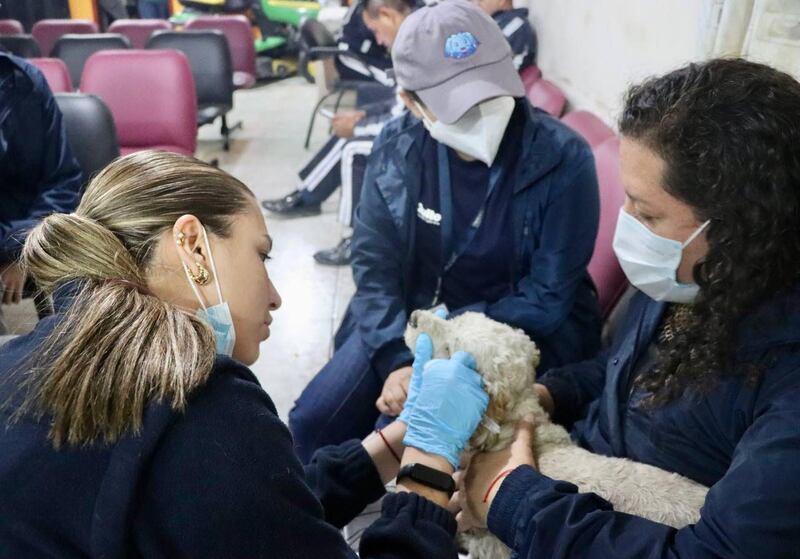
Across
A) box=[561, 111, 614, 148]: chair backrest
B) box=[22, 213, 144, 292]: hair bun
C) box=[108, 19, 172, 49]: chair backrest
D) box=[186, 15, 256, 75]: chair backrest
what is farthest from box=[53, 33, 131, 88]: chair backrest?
box=[22, 213, 144, 292]: hair bun

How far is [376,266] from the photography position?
178cm

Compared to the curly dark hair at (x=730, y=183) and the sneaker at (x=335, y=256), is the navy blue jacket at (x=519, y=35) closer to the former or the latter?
the sneaker at (x=335, y=256)

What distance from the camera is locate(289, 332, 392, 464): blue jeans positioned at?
5.49 ft

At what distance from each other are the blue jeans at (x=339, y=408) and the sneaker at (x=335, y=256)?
6.25 ft

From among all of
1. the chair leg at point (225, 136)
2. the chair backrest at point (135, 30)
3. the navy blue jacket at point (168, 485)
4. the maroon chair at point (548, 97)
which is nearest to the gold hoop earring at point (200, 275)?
the navy blue jacket at point (168, 485)

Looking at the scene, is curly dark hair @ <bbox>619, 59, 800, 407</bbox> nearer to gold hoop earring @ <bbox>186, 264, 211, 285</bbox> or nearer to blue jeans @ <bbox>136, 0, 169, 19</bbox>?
gold hoop earring @ <bbox>186, 264, 211, 285</bbox>

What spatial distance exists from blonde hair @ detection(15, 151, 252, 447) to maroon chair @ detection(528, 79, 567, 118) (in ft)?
8.28

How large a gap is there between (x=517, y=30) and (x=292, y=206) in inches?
70.3

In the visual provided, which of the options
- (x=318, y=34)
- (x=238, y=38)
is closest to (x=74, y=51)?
(x=238, y=38)

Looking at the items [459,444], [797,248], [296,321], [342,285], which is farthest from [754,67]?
[342,285]

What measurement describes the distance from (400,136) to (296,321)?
154 cm

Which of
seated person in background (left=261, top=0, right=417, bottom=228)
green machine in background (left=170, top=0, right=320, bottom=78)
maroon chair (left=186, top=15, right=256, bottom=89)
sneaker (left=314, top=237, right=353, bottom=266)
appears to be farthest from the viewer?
green machine in background (left=170, top=0, right=320, bottom=78)

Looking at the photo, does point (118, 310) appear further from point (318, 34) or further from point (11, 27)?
point (318, 34)

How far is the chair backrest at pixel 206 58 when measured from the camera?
4.67 metres
